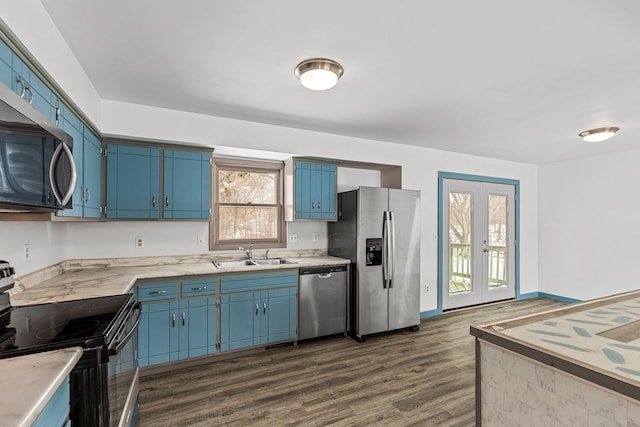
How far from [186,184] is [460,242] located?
4.09 m

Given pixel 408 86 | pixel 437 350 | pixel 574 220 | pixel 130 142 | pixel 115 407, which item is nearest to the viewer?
pixel 115 407

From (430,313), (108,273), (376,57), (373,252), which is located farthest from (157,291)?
(430,313)

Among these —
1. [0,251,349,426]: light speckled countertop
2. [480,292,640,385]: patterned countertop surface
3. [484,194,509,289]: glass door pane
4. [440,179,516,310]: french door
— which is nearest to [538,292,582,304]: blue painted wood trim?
[440,179,516,310]: french door

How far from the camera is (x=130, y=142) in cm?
290

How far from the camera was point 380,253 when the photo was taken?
3.73m

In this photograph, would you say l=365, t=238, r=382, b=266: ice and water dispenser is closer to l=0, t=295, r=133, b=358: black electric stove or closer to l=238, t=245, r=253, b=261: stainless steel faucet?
l=238, t=245, r=253, b=261: stainless steel faucet

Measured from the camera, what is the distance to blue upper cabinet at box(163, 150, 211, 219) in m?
3.05

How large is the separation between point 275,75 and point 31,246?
212 cm

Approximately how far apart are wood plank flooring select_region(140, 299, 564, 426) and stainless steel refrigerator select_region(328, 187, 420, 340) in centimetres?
32

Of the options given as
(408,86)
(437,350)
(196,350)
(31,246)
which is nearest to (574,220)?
(437,350)

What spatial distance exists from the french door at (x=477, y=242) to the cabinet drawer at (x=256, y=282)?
258 centimetres

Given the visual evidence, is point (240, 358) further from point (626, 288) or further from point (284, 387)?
point (626, 288)

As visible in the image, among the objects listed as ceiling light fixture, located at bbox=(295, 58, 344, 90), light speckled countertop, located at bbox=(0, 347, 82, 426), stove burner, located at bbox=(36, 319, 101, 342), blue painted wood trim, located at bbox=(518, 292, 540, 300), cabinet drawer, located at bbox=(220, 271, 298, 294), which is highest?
ceiling light fixture, located at bbox=(295, 58, 344, 90)

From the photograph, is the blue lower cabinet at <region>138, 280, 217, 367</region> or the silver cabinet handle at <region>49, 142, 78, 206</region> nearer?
the silver cabinet handle at <region>49, 142, 78, 206</region>
